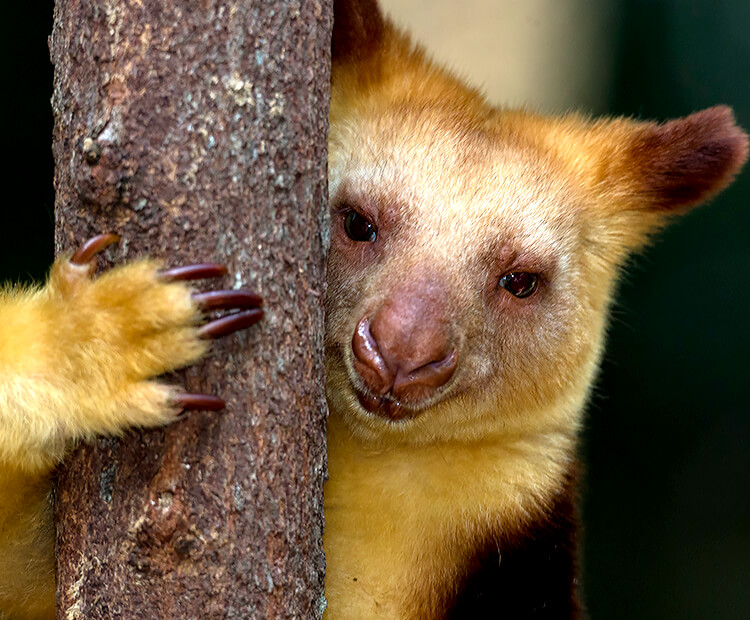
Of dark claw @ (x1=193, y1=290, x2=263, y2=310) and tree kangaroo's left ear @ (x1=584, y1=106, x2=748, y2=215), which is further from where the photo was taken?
tree kangaroo's left ear @ (x1=584, y1=106, x2=748, y2=215)

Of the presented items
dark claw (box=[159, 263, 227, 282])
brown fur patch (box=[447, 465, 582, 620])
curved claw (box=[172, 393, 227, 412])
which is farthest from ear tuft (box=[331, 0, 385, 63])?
brown fur patch (box=[447, 465, 582, 620])

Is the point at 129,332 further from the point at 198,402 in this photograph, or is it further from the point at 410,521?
the point at 410,521

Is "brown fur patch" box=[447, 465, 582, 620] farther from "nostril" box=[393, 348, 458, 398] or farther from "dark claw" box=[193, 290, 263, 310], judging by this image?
"dark claw" box=[193, 290, 263, 310]

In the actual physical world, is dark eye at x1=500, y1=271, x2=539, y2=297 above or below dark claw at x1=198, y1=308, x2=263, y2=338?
below

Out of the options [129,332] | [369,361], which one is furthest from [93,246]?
[369,361]

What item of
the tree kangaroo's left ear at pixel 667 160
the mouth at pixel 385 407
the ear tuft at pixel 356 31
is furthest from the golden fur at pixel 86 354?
the tree kangaroo's left ear at pixel 667 160

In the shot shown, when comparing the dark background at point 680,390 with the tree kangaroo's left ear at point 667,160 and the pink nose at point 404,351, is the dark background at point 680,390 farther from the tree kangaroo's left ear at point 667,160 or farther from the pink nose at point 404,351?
the pink nose at point 404,351

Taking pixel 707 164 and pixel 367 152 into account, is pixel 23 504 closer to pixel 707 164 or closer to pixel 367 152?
pixel 367 152
